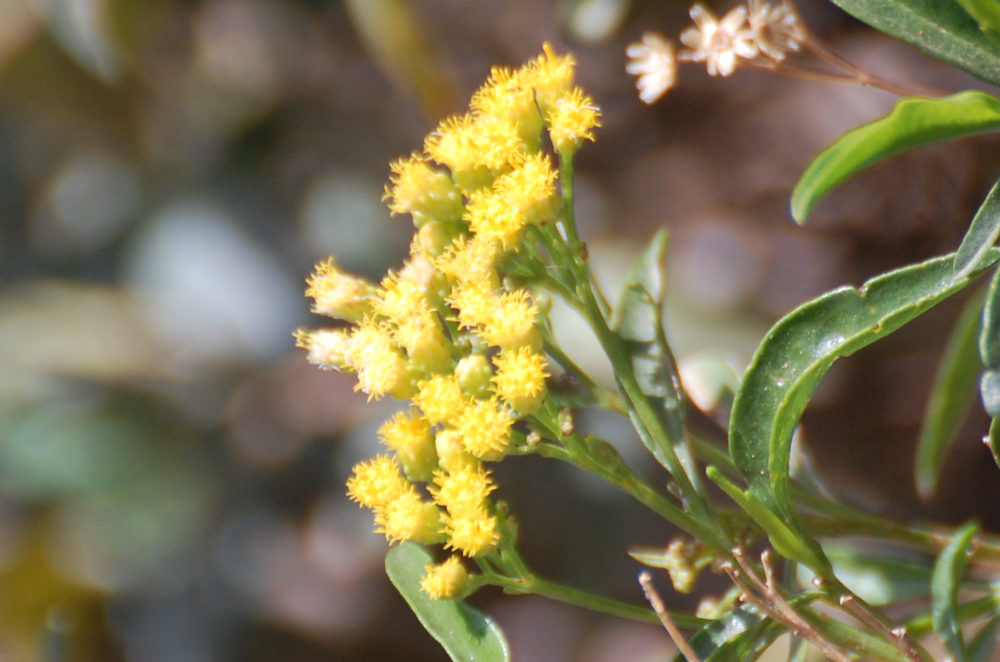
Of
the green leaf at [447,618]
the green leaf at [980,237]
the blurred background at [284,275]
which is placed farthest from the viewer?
the blurred background at [284,275]

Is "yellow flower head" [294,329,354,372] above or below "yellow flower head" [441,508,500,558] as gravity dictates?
above

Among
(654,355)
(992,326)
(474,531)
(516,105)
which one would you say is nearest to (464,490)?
(474,531)

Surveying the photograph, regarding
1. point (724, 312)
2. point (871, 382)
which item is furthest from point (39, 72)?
point (871, 382)

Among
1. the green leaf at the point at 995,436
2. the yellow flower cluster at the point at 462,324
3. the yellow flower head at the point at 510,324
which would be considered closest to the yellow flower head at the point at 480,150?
the yellow flower cluster at the point at 462,324

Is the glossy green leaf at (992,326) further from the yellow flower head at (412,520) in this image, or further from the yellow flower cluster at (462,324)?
the yellow flower head at (412,520)

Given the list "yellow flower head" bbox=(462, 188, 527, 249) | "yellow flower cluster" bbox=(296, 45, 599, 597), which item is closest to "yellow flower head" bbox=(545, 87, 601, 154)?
"yellow flower cluster" bbox=(296, 45, 599, 597)

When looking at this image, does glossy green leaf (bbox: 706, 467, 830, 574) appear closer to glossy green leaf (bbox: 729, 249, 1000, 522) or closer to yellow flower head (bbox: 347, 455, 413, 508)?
glossy green leaf (bbox: 729, 249, 1000, 522)
